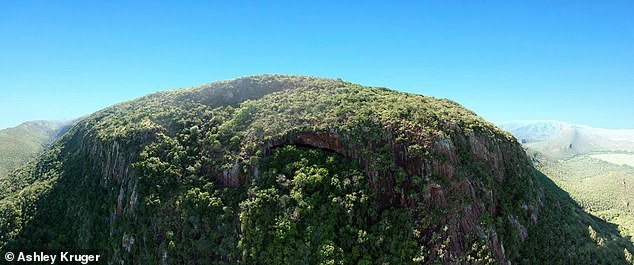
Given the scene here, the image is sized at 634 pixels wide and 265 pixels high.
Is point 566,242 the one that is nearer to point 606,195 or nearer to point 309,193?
point 309,193

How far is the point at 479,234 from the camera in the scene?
221ft

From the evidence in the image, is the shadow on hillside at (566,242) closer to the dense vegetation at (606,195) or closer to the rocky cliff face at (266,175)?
the rocky cliff face at (266,175)

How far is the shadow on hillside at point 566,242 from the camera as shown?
7331 centimetres

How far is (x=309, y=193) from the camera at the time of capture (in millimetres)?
74312

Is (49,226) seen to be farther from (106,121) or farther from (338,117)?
(338,117)

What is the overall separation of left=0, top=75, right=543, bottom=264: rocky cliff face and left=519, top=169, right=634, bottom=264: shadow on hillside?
10.7 feet

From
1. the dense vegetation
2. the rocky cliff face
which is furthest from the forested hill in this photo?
the dense vegetation

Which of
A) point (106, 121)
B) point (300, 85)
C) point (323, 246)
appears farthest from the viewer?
point (106, 121)

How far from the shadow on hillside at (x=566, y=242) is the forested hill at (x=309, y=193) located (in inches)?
11.8

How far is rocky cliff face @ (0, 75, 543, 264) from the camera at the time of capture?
70000mm

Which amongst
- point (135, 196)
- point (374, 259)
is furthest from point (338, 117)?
point (135, 196)

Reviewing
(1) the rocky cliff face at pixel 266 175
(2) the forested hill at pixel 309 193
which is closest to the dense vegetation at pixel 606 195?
(2) the forested hill at pixel 309 193

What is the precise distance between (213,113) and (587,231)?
3638 inches

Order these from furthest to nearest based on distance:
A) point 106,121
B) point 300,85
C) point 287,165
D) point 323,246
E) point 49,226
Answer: point 106,121
point 300,85
point 49,226
point 287,165
point 323,246
